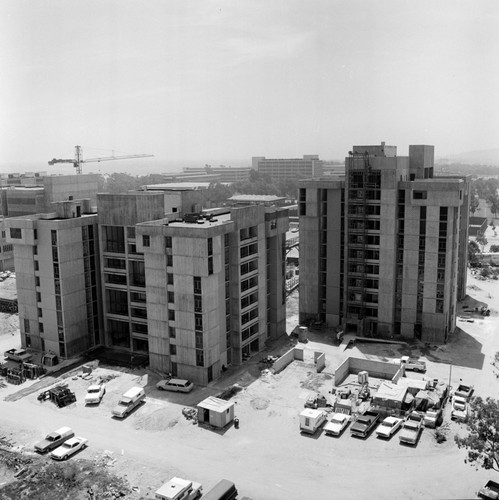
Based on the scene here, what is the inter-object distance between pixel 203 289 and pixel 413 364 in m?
27.1

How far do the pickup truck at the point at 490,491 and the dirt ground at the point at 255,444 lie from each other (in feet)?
2.51

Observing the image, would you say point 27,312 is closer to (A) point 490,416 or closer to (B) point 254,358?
(B) point 254,358

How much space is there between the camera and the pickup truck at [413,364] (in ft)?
214

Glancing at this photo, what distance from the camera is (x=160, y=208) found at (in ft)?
223

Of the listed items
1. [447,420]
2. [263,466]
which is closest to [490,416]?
[447,420]

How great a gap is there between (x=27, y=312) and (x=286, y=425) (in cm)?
3844

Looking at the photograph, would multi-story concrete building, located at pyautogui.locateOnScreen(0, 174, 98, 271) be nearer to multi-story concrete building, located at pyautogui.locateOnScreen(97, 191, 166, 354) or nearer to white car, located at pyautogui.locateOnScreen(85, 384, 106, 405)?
multi-story concrete building, located at pyautogui.locateOnScreen(97, 191, 166, 354)

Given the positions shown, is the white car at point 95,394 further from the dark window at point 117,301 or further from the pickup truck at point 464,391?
the pickup truck at point 464,391

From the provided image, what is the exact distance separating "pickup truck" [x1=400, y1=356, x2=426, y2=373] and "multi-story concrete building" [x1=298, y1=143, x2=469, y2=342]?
27.7 ft

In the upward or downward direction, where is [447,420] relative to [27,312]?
downward

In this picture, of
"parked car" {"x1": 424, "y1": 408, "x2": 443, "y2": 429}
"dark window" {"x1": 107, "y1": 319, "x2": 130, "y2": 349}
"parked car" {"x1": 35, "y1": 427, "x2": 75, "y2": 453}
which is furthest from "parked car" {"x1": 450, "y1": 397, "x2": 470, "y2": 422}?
"dark window" {"x1": 107, "y1": 319, "x2": 130, "y2": 349}

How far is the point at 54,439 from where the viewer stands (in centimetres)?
4928

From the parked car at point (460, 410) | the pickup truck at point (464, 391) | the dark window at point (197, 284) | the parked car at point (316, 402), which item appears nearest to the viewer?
the parked car at point (460, 410)

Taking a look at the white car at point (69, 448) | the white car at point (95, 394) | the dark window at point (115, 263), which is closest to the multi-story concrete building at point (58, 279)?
the dark window at point (115, 263)
